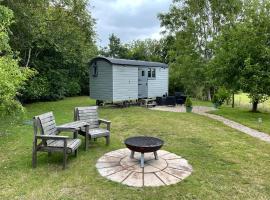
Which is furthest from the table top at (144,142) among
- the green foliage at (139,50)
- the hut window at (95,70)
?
the green foliage at (139,50)

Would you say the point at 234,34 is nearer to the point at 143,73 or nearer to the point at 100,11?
the point at 143,73

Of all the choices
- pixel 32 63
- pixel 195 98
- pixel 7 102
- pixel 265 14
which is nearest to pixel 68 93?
pixel 32 63

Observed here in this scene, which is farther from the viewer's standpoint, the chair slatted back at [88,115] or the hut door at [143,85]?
the hut door at [143,85]

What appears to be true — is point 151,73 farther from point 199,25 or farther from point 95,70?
point 199,25

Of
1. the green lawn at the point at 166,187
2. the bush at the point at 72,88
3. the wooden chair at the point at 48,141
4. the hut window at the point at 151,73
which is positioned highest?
the hut window at the point at 151,73

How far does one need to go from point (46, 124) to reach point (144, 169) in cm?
214

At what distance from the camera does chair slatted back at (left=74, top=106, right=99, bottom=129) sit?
6266 mm

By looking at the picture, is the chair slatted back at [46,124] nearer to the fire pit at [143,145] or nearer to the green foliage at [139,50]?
the fire pit at [143,145]

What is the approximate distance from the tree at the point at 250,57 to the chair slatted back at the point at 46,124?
8.28 meters

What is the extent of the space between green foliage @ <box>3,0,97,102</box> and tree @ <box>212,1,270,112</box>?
293 inches

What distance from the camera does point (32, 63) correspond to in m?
15.1

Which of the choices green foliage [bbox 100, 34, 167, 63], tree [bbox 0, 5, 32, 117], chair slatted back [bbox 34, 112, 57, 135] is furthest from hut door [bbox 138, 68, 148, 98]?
chair slatted back [bbox 34, 112, 57, 135]

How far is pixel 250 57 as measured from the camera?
10898 millimetres

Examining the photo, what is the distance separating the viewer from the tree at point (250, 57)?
34.7 feet
